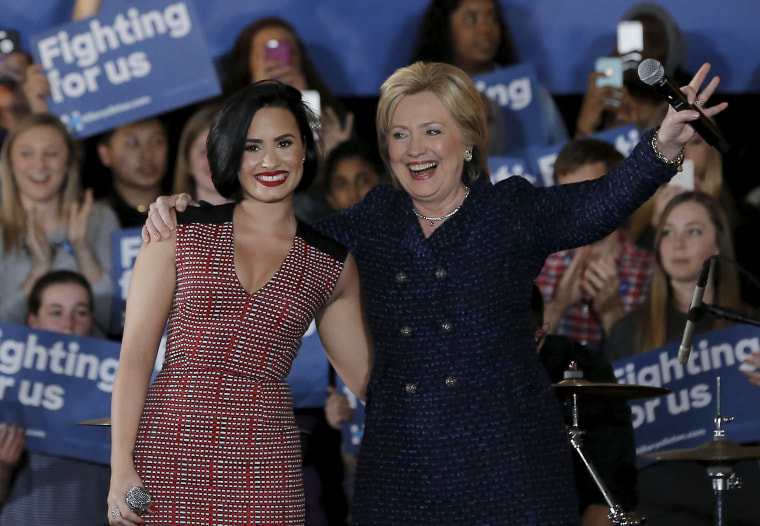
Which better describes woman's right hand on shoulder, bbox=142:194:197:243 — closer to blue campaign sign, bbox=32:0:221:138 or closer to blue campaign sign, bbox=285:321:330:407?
blue campaign sign, bbox=285:321:330:407

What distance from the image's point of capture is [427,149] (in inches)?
99.5

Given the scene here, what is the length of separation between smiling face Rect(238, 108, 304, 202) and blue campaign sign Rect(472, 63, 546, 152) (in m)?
3.08

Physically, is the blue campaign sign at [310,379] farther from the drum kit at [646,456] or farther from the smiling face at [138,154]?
the drum kit at [646,456]

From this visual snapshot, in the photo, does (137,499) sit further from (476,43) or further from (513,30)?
(513,30)

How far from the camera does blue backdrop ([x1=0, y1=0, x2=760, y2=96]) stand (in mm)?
5434

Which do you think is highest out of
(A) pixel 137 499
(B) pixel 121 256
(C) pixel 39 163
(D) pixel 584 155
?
(C) pixel 39 163

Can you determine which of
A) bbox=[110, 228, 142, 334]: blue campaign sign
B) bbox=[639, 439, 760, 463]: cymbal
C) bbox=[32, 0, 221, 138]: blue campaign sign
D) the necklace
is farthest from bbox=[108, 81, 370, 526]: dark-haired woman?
bbox=[32, 0, 221, 138]: blue campaign sign

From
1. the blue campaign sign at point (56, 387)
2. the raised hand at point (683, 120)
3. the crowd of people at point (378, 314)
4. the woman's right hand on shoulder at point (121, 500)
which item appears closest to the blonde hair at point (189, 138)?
the blue campaign sign at point (56, 387)

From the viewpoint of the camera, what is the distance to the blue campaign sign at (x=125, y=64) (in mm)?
5289

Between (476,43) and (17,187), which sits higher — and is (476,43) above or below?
above

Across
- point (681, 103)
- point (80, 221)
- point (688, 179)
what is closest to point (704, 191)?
point (688, 179)

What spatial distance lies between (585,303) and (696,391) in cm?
68

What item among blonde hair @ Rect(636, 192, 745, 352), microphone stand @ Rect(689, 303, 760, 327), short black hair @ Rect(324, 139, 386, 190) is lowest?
microphone stand @ Rect(689, 303, 760, 327)

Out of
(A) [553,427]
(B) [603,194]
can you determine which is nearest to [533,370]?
(A) [553,427]
